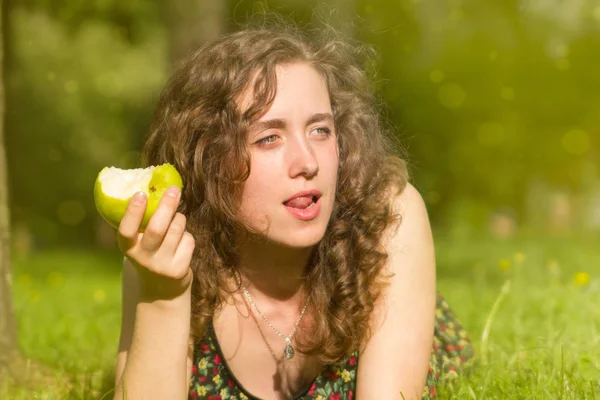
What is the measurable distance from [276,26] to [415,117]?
505 inches

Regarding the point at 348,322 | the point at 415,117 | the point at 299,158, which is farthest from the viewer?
the point at 415,117

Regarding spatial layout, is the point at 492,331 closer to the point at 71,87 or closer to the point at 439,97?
the point at 439,97

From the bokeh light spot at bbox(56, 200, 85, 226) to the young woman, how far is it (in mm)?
22147

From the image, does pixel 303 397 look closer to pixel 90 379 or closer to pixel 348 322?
pixel 348 322

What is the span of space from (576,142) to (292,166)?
1714 cm

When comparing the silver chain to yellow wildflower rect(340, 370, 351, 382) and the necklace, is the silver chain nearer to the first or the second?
the necklace

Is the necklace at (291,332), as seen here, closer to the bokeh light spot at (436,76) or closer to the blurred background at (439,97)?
the blurred background at (439,97)

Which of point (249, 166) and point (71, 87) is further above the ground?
point (71, 87)

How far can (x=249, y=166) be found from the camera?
2.83m

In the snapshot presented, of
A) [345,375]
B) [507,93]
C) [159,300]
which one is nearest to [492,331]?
[345,375]

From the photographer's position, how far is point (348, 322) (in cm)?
292

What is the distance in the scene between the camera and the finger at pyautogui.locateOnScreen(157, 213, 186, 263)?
8.14 feet

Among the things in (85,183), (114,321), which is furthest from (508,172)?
(114,321)

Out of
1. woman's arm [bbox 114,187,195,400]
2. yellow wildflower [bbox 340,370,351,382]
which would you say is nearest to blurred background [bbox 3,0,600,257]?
yellow wildflower [bbox 340,370,351,382]
